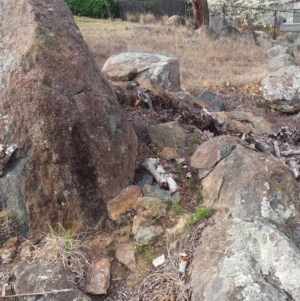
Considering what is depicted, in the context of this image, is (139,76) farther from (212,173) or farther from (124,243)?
(124,243)

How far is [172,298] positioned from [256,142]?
2.47m

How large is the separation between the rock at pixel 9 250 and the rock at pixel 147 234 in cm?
84

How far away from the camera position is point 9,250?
2953 mm

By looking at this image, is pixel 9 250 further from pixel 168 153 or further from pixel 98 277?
pixel 168 153

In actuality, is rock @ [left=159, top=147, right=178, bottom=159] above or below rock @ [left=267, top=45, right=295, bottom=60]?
above

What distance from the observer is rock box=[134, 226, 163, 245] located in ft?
Answer: 9.91

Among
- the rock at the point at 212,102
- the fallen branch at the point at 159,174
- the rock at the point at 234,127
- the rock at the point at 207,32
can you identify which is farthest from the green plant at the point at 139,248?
the rock at the point at 207,32

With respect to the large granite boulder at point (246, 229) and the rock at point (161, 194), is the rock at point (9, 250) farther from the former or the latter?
the large granite boulder at point (246, 229)

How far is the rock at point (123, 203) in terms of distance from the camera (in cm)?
324

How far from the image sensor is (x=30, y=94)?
311cm

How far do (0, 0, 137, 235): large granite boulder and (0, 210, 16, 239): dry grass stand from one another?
5 centimetres

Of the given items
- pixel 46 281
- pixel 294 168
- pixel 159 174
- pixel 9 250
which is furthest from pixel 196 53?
pixel 46 281

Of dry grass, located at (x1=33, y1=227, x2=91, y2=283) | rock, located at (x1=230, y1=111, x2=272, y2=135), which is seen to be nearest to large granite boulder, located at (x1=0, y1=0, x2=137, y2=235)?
dry grass, located at (x1=33, y1=227, x2=91, y2=283)

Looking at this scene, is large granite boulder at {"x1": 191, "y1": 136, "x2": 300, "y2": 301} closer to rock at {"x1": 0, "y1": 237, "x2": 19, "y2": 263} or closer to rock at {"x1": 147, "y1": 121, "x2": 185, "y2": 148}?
rock at {"x1": 147, "y1": 121, "x2": 185, "y2": 148}
